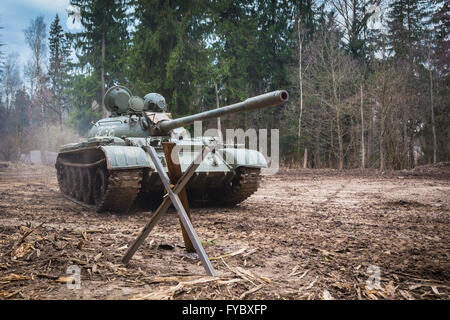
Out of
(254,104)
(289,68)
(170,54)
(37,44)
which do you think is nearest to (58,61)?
(37,44)

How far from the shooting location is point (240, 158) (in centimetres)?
765

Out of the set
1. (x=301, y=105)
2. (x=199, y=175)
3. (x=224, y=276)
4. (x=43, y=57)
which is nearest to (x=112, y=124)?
(x=199, y=175)

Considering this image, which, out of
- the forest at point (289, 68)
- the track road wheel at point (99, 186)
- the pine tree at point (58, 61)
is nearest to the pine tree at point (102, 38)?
the forest at point (289, 68)

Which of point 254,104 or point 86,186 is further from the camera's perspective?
point 86,186

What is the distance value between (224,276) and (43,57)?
2650cm

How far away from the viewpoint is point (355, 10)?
2370 cm

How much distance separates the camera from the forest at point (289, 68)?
1867cm

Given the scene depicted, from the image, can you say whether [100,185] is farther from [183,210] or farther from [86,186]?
[183,210]

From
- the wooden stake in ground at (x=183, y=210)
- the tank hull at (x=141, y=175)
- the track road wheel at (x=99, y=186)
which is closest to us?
the wooden stake in ground at (x=183, y=210)

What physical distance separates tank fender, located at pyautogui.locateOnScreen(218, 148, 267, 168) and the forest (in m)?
10.8

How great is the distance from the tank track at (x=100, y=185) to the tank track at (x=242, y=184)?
79.7 inches

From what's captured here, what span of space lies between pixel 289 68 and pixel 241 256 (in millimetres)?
21889

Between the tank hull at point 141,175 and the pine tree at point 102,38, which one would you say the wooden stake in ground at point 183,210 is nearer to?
the tank hull at point 141,175
